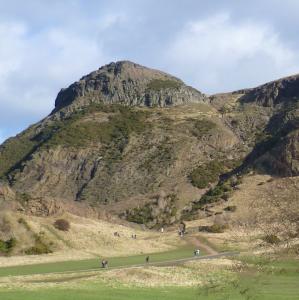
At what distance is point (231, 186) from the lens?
4838 inches

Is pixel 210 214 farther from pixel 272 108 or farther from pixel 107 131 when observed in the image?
pixel 272 108

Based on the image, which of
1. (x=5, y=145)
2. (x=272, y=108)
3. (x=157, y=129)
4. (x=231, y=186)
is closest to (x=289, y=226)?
(x=231, y=186)

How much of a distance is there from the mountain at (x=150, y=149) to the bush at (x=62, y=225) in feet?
121

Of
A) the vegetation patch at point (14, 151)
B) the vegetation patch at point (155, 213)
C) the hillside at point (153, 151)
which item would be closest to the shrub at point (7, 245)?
the hillside at point (153, 151)

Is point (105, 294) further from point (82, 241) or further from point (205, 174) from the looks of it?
point (205, 174)

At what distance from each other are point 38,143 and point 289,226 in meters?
101

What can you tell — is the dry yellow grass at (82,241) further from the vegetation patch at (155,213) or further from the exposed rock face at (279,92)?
the exposed rock face at (279,92)

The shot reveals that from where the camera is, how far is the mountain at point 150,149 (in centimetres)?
12925

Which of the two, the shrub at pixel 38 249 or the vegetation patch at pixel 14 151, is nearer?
the shrub at pixel 38 249

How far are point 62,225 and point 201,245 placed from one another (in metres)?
17.3

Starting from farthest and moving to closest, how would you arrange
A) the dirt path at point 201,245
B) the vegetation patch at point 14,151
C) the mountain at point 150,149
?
the vegetation patch at point 14,151, the mountain at point 150,149, the dirt path at point 201,245

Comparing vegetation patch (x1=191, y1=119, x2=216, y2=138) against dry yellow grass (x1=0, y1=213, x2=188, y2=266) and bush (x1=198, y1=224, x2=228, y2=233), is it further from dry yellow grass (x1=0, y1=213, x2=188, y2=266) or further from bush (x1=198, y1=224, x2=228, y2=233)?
dry yellow grass (x1=0, y1=213, x2=188, y2=266)

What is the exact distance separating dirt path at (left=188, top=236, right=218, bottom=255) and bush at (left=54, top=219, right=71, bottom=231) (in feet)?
53.0

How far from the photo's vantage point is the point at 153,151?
506ft
